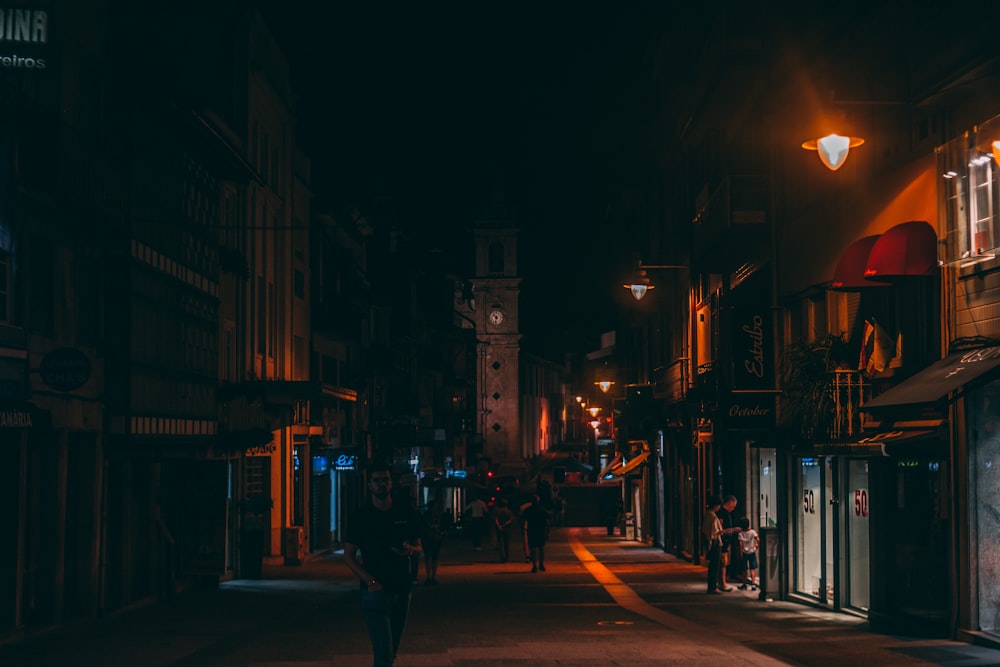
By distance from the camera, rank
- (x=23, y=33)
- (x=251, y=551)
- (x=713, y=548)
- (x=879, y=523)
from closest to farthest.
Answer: (x=879, y=523), (x=23, y=33), (x=713, y=548), (x=251, y=551)

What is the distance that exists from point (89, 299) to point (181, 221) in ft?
16.0

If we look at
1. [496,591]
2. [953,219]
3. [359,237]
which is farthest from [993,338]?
[359,237]

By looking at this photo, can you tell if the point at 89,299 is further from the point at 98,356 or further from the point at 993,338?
the point at 993,338

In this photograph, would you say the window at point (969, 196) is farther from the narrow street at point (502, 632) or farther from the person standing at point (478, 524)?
the person standing at point (478, 524)

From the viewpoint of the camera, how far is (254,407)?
3391cm

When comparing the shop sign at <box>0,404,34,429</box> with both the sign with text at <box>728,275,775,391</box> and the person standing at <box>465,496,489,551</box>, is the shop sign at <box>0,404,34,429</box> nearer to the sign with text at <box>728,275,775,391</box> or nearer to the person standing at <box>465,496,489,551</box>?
the sign with text at <box>728,275,775,391</box>

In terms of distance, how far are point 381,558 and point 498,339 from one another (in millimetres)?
126790

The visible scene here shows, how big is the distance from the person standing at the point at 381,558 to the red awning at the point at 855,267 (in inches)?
347

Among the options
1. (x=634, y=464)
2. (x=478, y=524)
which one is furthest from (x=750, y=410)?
(x=634, y=464)

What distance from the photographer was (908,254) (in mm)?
16969

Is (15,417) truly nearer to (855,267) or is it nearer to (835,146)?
(835,146)

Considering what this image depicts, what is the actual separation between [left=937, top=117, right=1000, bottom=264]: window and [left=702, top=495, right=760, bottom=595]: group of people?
34.8ft

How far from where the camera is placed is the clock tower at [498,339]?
454 ft

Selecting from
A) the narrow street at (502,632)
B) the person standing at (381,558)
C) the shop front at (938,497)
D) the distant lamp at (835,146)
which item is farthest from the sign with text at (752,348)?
the person standing at (381,558)
